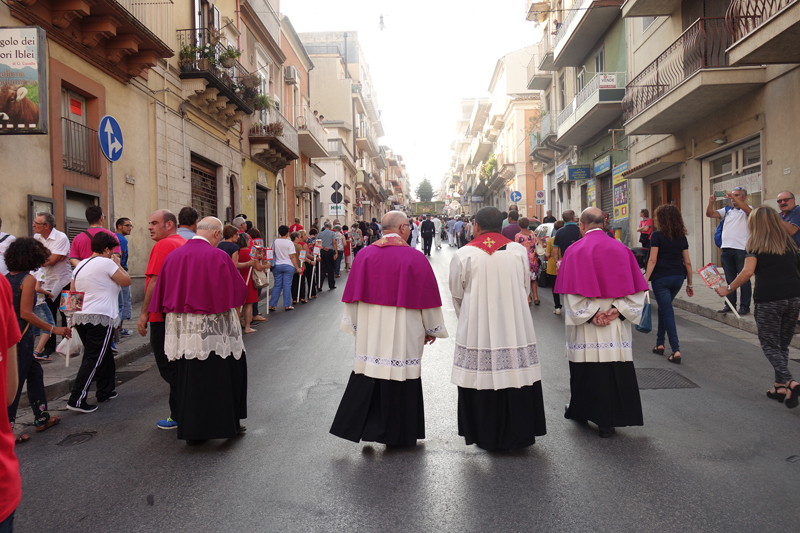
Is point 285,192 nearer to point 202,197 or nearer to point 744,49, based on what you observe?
point 202,197

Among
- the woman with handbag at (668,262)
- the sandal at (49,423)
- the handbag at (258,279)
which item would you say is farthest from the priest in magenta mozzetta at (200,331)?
the handbag at (258,279)

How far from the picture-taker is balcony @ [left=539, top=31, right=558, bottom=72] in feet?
86.5

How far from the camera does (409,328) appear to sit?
4250mm

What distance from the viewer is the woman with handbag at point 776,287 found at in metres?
5.16

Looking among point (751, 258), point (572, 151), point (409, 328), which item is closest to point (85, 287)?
point (409, 328)

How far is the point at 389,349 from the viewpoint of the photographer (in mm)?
4184

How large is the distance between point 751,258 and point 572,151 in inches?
887

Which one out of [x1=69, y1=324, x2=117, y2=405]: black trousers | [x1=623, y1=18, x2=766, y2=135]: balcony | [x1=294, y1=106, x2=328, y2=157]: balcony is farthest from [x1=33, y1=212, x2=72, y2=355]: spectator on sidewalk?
[x1=294, y1=106, x2=328, y2=157]: balcony

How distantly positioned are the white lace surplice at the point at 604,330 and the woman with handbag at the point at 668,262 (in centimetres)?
270

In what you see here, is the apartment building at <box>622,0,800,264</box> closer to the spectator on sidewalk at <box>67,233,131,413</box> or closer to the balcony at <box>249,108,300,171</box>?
the spectator on sidewalk at <box>67,233,131,413</box>

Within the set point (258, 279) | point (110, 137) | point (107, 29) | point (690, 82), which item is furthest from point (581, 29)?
point (110, 137)

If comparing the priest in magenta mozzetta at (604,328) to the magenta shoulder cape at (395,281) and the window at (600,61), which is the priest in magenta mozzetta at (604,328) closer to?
the magenta shoulder cape at (395,281)

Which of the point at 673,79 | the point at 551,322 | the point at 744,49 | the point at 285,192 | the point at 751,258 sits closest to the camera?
the point at 751,258

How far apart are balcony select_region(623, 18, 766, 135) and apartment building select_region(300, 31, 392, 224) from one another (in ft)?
71.9
